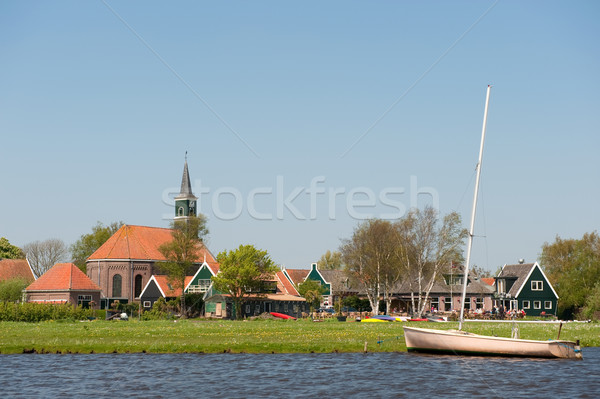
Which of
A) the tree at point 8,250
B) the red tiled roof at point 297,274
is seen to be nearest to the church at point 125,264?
the tree at point 8,250

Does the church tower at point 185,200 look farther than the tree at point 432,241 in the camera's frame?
Yes

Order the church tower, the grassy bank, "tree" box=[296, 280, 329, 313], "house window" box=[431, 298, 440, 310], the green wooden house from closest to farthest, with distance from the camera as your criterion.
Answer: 1. the grassy bank
2. the green wooden house
3. "house window" box=[431, 298, 440, 310]
4. "tree" box=[296, 280, 329, 313]
5. the church tower

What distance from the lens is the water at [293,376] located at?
27.1m

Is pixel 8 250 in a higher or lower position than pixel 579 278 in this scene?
higher

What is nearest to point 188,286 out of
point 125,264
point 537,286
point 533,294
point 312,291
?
point 125,264

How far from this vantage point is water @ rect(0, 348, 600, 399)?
2708 centimetres

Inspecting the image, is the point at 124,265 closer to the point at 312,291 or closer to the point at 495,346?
the point at 312,291

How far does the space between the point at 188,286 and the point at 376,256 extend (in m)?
30.0

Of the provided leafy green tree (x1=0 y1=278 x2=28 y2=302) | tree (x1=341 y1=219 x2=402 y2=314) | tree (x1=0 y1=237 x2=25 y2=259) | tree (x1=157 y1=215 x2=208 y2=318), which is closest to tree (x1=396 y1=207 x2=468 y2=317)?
tree (x1=341 y1=219 x2=402 y2=314)

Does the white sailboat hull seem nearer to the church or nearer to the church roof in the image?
the church

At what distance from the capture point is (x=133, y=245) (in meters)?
113

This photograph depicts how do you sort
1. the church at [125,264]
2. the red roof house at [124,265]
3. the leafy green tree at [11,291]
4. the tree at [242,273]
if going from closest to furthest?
the tree at [242,273] → the leafy green tree at [11,291] → the church at [125,264] → the red roof house at [124,265]

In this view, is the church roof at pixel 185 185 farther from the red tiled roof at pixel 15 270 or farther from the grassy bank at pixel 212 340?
the grassy bank at pixel 212 340

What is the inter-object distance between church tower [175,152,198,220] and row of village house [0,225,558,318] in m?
9.25
